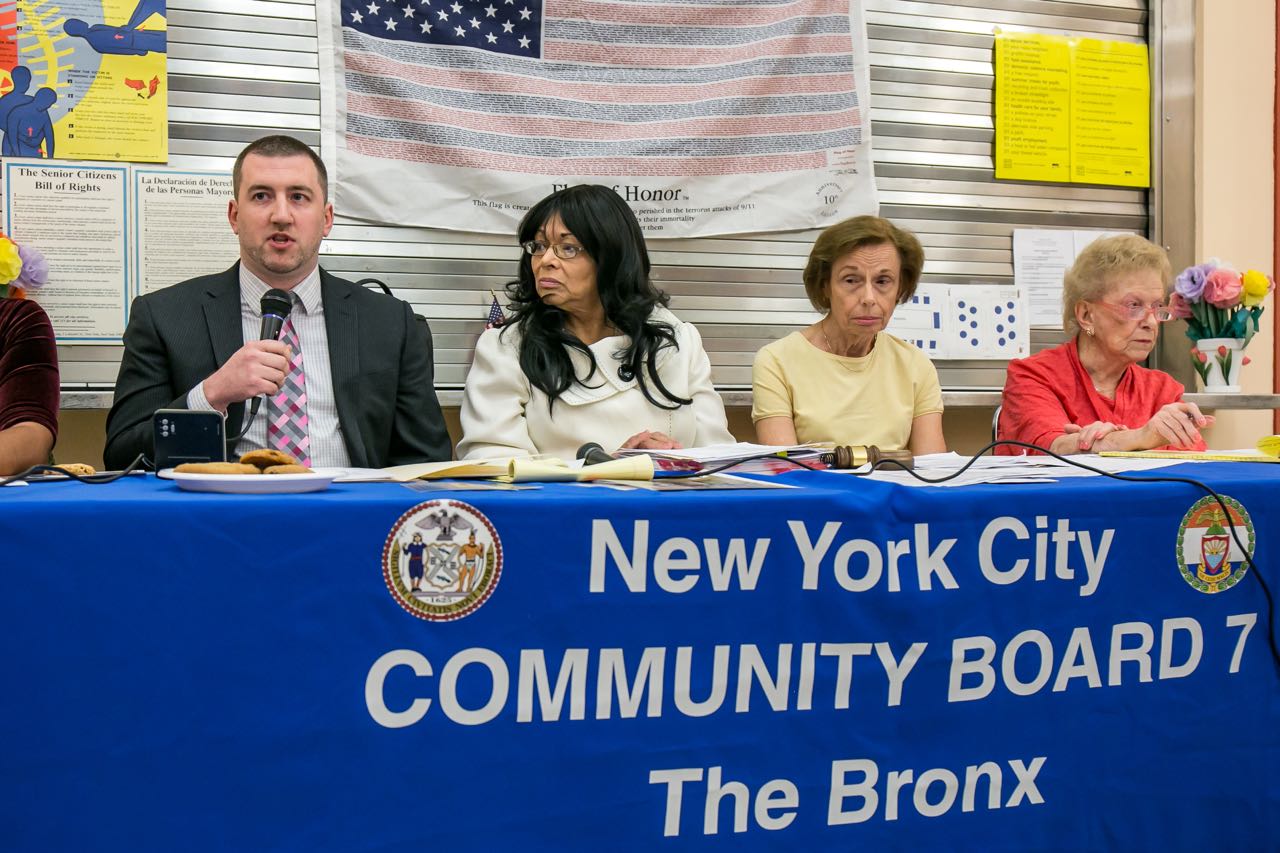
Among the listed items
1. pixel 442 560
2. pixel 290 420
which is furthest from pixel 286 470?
pixel 290 420

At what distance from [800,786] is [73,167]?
2281 millimetres

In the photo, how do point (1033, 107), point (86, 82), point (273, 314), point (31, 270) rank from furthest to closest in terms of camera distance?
point (1033, 107) → point (86, 82) → point (31, 270) → point (273, 314)

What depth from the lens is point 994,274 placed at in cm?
328

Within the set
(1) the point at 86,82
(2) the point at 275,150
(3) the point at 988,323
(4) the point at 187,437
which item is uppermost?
(1) the point at 86,82

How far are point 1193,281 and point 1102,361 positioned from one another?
649 millimetres

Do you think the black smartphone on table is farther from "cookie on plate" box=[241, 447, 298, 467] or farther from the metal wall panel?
the metal wall panel

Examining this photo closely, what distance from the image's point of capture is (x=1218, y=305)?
311 centimetres

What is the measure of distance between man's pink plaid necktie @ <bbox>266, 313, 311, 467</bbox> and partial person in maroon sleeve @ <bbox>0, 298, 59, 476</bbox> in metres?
0.48

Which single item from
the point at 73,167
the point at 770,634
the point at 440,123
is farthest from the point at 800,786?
the point at 73,167

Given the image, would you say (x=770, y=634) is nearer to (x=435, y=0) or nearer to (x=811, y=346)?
(x=811, y=346)

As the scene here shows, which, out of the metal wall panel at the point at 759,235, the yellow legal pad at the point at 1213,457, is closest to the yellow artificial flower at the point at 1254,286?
the metal wall panel at the point at 759,235

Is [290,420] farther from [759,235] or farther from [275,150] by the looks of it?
[759,235]

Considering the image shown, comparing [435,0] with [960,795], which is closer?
[960,795]

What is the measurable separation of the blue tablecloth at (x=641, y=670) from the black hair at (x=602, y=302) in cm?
110
